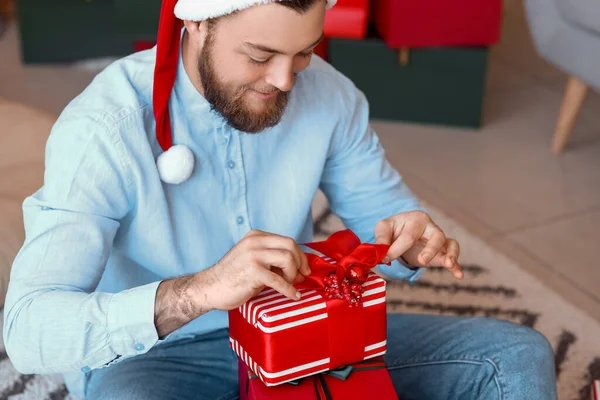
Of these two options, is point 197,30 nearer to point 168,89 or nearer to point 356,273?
point 168,89

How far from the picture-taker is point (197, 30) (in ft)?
3.43

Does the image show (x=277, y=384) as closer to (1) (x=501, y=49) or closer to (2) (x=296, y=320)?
(2) (x=296, y=320)

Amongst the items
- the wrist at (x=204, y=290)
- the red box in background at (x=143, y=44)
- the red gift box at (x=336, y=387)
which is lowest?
the red box in background at (x=143, y=44)

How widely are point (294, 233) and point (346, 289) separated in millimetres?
285

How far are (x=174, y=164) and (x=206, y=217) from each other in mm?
122

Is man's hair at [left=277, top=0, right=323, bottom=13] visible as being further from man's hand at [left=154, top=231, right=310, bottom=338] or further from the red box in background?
the red box in background

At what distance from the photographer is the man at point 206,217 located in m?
0.94

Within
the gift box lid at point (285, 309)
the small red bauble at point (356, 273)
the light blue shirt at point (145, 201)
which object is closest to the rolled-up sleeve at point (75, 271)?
the light blue shirt at point (145, 201)

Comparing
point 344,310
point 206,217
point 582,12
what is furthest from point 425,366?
point 582,12

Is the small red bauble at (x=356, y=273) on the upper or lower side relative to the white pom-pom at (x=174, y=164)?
lower

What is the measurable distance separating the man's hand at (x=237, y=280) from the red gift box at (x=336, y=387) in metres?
0.12

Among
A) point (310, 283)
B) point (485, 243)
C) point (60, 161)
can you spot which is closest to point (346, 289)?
point (310, 283)

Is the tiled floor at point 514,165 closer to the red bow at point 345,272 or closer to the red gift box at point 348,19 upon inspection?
the red gift box at point 348,19

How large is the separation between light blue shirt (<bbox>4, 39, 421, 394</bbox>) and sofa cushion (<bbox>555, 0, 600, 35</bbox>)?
1.03 meters
